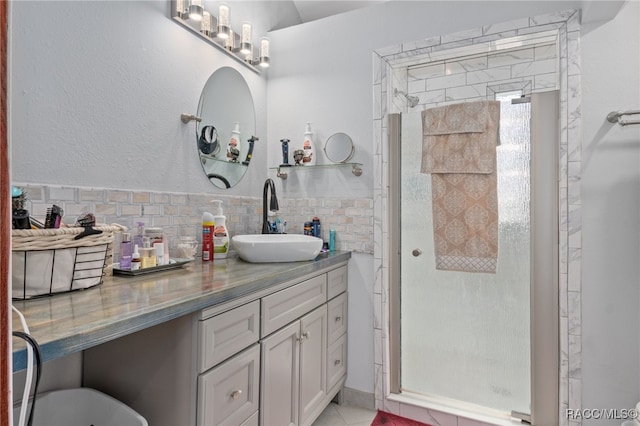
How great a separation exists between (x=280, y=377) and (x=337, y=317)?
635mm

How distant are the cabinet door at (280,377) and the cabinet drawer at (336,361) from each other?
0.37 m

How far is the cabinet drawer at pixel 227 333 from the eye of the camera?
112 centimetres

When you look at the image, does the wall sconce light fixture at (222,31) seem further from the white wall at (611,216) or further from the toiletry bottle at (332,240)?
the white wall at (611,216)

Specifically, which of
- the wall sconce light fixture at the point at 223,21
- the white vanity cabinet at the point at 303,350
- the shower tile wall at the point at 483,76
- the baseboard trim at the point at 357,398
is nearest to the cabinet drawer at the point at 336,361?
the white vanity cabinet at the point at 303,350

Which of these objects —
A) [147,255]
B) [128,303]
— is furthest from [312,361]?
[128,303]

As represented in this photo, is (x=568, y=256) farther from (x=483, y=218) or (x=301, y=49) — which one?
(x=301, y=49)

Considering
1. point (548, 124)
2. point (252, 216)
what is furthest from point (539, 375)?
point (252, 216)

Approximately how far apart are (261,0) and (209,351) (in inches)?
90.4

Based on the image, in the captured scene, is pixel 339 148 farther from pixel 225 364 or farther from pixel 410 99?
pixel 225 364

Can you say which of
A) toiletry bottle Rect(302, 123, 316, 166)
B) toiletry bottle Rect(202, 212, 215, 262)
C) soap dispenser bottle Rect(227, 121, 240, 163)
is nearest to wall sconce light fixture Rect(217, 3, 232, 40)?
soap dispenser bottle Rect(227, 121, 240, 163)

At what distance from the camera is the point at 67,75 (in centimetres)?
135

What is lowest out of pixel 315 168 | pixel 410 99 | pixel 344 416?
pixel 344 416

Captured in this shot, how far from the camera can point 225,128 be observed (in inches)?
84.2

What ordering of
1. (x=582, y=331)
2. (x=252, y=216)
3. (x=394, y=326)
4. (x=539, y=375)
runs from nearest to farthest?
1. (x=582, y=331)
2. (x=539, y=375)
3. (x=394, y=326)
4. (x=252, y=216)
